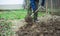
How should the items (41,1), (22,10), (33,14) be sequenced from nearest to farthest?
(33,14) → (41,1) → (22,10)

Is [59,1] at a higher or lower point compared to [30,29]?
higher

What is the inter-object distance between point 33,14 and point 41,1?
1068 millimetres

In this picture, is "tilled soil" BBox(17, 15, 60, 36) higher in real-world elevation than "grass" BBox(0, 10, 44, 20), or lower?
lower

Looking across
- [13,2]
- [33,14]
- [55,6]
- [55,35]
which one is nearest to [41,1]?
[55,6]

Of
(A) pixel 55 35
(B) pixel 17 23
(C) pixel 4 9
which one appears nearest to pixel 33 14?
(B) pixel 17 23

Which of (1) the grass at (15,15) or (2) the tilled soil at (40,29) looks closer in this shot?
(2) the tilled soil at (40,29)

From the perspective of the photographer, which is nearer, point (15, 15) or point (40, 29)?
point (40, 29)

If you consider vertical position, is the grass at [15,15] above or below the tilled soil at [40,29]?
above

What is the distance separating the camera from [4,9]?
7.68 meters

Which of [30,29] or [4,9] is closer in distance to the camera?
[30,29]

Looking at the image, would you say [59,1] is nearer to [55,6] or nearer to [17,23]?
[55,6]

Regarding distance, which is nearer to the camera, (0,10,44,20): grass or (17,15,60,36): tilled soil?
(17,15,60,36): tilled soil

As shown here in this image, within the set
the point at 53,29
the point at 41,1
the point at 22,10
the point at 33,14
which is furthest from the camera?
the point at 22,10

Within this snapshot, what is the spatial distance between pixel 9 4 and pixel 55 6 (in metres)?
2.00
